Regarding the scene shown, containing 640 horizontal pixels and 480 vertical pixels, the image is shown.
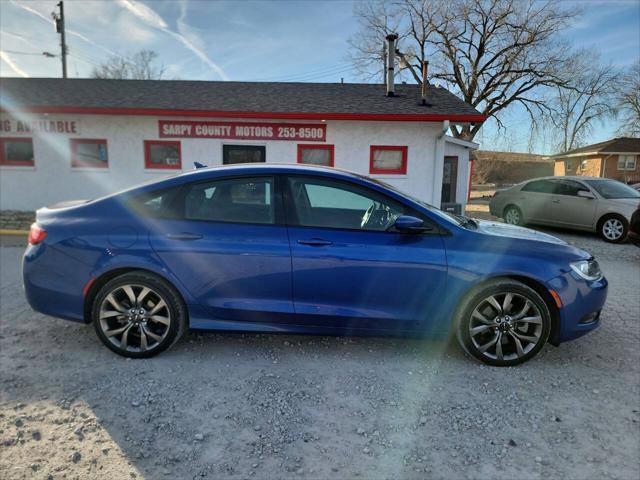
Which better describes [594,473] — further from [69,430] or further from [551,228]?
[551,228]

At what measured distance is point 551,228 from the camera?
444 inches

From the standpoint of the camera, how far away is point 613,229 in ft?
30.3

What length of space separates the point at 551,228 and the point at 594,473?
10325 millimetres

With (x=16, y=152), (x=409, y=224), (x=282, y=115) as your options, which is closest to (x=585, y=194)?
(x=282, y=115)

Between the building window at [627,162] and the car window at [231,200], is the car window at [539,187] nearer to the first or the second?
the car window at [231,200]

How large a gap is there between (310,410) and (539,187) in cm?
1019

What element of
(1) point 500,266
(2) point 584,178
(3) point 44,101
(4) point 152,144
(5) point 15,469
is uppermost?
(3) point 44,101

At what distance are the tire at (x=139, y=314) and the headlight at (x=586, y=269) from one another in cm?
312

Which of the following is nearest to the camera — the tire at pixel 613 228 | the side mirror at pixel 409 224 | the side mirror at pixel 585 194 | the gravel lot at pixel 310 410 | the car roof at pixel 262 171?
→ the gravel lot at pixel 310 410

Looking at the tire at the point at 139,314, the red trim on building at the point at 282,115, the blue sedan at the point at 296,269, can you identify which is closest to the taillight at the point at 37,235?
the blue sedan at the point at 296,269

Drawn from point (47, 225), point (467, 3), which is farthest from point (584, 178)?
point (467, 3)

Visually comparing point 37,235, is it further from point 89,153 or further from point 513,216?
point 513,216

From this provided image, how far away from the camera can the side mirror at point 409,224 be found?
10.5 ft

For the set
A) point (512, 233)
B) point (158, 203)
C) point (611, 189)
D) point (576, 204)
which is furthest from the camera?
point (576, 204)
